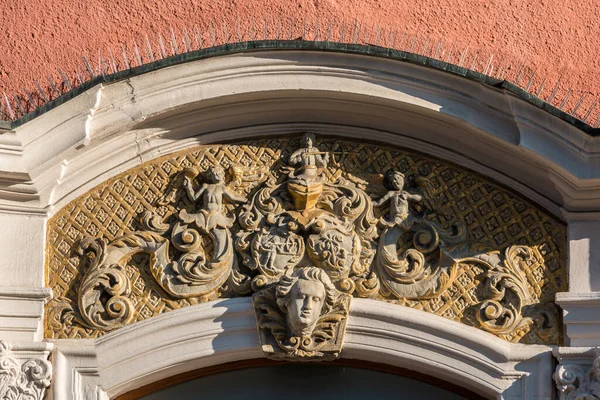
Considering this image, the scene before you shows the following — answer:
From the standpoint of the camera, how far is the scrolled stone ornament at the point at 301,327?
674cm

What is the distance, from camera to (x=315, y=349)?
6.76 meters

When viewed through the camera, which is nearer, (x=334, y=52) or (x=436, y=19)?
(x=334, y=52)

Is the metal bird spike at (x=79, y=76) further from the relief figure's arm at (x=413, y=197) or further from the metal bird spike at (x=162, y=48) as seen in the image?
the relief figure's arm at (x=413, y=197)

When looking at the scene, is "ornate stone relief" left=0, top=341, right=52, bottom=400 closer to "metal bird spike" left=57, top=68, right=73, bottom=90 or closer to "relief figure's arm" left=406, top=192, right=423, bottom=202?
"metal bird spike" left=57, top=68, right=73, bottom=90

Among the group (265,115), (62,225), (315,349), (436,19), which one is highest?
(436,19)

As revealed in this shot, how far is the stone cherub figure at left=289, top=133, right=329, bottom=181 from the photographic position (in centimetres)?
695

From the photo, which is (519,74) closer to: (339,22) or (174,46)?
(339,22)

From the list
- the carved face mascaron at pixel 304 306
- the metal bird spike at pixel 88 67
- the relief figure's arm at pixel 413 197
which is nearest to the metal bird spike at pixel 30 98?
the metal bird spike at pixel 88 67

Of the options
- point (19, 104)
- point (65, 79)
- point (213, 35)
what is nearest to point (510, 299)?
point (213, 35)

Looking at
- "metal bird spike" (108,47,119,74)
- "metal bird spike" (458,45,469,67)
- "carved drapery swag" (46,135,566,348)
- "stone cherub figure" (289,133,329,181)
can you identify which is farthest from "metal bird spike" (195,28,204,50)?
"metal bird spike" (458,45,469,67)

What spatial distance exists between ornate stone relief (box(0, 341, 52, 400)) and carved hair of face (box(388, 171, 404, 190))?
1502mm

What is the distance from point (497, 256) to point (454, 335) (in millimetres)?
373

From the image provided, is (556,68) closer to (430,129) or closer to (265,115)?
(430,129)

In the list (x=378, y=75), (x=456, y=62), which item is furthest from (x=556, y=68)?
(x=378, y=75)
